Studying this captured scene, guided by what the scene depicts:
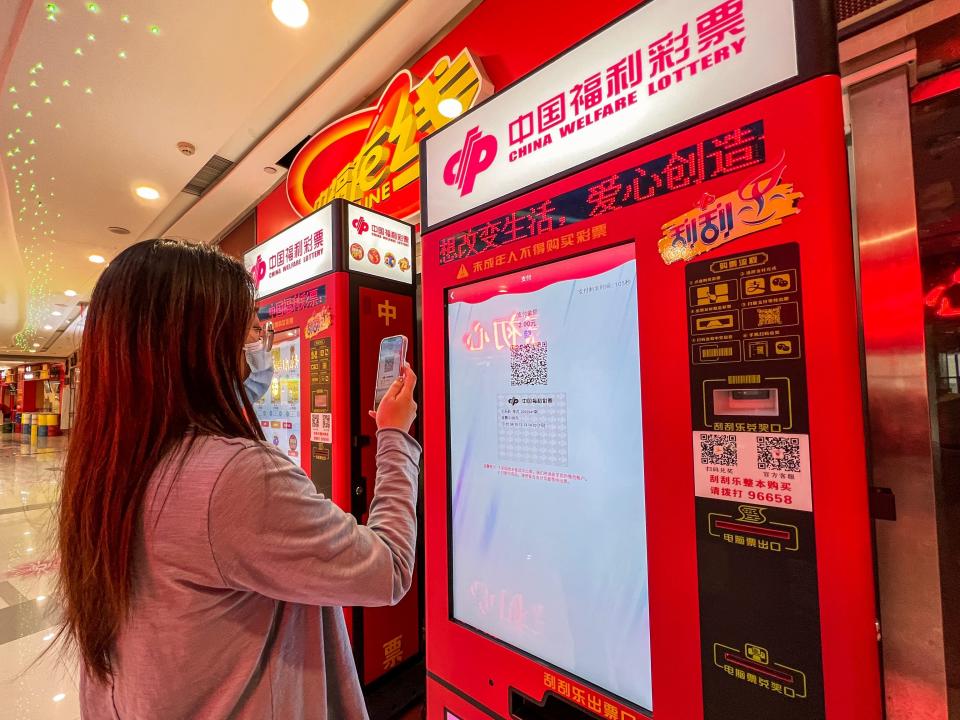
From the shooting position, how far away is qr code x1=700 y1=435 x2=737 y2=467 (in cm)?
82

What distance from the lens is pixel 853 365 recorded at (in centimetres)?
73

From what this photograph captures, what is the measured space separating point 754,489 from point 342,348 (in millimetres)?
1609

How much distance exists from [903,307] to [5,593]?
5499 mm

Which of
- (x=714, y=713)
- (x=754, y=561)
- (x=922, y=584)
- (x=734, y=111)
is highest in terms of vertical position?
(x=734, y=111)

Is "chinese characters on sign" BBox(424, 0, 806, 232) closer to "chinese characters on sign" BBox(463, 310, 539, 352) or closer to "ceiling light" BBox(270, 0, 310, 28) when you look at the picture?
"chinese characters on sign" BBox(463, 310, 539, 352)

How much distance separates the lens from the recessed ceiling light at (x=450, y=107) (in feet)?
7.78

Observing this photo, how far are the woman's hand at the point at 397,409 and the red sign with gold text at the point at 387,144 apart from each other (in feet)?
5.11

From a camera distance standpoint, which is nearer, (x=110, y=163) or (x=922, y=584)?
(x=922, y=584)

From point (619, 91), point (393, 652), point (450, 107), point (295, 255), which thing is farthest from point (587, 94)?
→ point (393, 652)

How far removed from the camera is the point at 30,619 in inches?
129

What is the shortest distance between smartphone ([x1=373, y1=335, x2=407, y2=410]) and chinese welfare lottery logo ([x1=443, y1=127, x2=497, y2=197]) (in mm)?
453

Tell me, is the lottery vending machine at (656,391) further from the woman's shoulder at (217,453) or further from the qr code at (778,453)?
the woman's shoulder at (217,453)

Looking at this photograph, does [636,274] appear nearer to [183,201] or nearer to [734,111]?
[734,111]

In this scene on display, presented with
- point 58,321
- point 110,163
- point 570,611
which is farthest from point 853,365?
point 58,321
